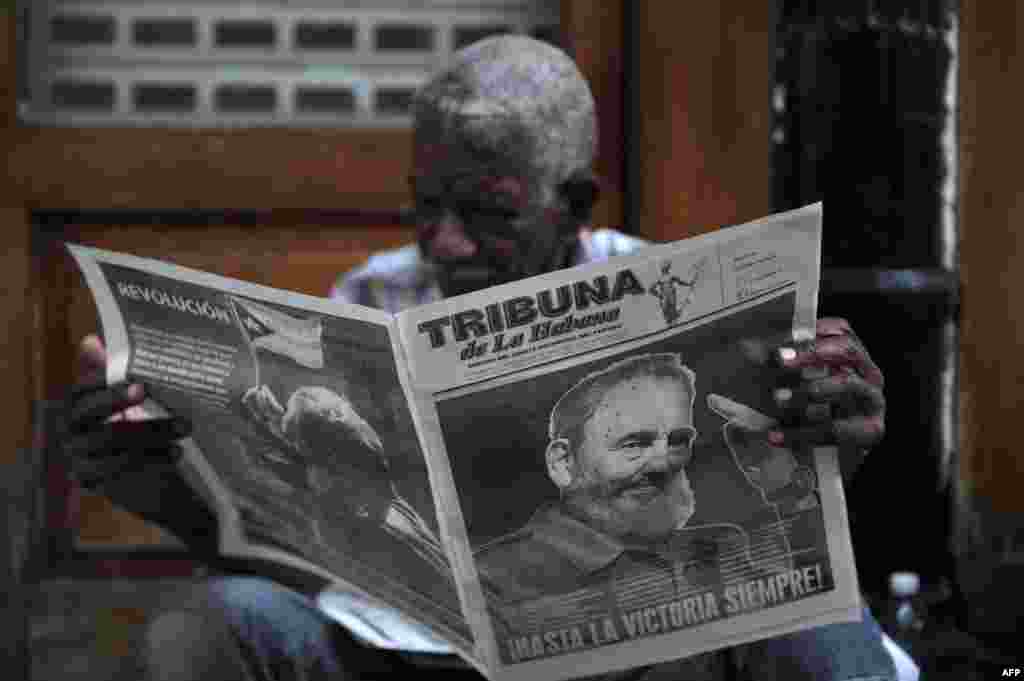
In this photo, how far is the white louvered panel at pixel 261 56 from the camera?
2211 millimetres

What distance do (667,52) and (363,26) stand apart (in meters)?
0.56

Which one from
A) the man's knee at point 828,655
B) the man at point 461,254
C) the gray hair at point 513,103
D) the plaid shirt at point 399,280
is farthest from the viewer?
the plaid shirt at point 399,280

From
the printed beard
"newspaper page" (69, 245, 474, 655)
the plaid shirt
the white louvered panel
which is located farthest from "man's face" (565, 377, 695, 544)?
the white louvered panel

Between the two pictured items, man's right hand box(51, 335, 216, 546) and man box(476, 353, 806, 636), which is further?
man's right hand box(51, 335, 216, 546)

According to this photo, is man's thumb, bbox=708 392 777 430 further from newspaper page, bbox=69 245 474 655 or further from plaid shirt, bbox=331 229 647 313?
plaid shirt, bbox=331 229 647 313

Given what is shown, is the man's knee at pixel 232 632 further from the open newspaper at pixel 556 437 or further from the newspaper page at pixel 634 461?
the newspaper page at pixel 634 461

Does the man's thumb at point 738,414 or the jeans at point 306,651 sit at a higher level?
the man's thumb at point 738,414

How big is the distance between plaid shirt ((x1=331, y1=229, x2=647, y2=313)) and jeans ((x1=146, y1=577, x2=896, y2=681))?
0.48m

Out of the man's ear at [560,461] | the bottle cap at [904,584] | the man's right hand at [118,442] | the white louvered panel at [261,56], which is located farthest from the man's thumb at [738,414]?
the white louvered panel at [261,56]

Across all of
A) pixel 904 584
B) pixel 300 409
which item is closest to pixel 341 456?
pixel 300 409

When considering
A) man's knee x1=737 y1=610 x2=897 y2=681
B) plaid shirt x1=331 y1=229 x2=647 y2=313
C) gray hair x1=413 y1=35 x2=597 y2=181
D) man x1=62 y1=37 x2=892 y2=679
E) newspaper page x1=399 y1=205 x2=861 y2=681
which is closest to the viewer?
newspaper page x1=399 y1=205 x2=861 y2=681

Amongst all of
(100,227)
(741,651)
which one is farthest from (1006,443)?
(100,227)

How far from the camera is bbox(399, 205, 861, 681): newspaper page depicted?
3.02ft

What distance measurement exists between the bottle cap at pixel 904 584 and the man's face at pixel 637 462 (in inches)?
32.0
